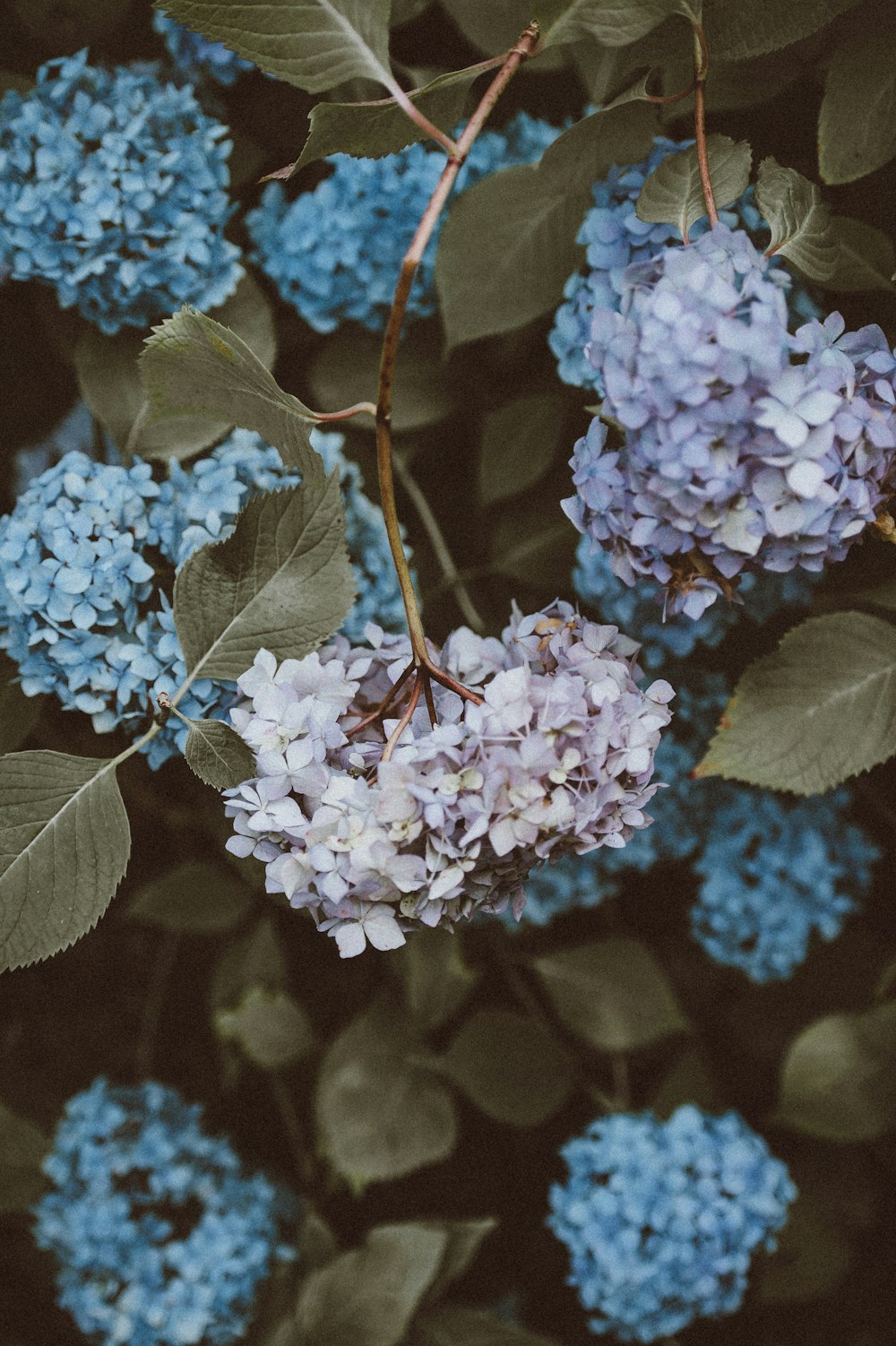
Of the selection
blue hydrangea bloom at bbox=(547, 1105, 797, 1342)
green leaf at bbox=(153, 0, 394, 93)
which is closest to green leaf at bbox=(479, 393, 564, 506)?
green leaf at bbox=(153, 0, 394, 93)

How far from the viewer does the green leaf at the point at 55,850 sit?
0.63m

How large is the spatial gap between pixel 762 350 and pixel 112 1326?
3.04 feet

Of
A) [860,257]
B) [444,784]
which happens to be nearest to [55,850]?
[444,784]

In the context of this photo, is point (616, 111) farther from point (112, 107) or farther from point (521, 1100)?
point (521, 1100)

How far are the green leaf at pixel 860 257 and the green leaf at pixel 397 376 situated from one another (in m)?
0.33

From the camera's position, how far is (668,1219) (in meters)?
0.85

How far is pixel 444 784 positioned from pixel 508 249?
1.47ft

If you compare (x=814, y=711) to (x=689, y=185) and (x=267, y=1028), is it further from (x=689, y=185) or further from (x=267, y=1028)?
(x=267, y=1028)

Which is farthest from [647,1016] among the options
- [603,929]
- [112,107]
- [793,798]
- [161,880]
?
[112,107]

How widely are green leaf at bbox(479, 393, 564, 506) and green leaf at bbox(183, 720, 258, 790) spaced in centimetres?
36

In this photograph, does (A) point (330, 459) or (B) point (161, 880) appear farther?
(B) point (161, 880)

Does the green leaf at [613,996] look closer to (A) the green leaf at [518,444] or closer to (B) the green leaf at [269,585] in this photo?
(A) the green leaf at [518,444]

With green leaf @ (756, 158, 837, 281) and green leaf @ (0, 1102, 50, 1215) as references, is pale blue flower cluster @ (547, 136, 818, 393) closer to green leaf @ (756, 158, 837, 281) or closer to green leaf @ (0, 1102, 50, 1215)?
green leaf @ (756, 158, 837, 281)

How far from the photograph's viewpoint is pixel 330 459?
30.6 inches
